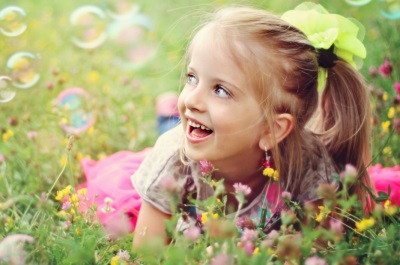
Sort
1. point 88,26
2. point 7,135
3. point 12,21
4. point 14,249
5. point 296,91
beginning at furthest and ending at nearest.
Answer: point 88,26
point 12,21
point 7,135
point 296,91
point 14,249

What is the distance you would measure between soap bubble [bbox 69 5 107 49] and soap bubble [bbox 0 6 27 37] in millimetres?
340


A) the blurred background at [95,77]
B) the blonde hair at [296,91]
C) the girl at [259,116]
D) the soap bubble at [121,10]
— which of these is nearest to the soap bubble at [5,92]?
the blurred background at [95,77]

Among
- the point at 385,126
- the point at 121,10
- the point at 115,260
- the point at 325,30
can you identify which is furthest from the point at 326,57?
the point at 121,10

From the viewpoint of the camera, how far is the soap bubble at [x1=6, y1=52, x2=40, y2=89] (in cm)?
253

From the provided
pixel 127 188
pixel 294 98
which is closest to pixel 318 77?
pixel 294 98

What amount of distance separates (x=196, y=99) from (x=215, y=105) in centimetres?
5

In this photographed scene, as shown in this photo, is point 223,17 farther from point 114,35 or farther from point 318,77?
point 114,35

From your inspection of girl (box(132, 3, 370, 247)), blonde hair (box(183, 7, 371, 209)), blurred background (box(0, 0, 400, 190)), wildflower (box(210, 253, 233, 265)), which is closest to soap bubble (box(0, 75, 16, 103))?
blurred background (box(0, 0, 400, 190))

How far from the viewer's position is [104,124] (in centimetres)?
266

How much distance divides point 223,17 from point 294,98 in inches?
10.9

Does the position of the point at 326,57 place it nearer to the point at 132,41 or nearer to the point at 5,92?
the point at 5,92

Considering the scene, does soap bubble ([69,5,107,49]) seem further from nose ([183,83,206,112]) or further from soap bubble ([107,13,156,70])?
nose ([183,83,206,112])

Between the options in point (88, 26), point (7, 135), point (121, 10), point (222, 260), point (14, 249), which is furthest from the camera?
point (121, 10)

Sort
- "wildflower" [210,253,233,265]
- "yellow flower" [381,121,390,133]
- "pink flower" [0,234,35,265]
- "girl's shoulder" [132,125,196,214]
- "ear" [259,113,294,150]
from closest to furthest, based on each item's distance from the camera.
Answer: "wildflower" [210,253,233,265] < "pink flower" [0,234,35,265] < "ear" [259,113,294,150] < "girl's shoulder" [132,125,196,214] < "yellow flower" [381,121,390,133]
